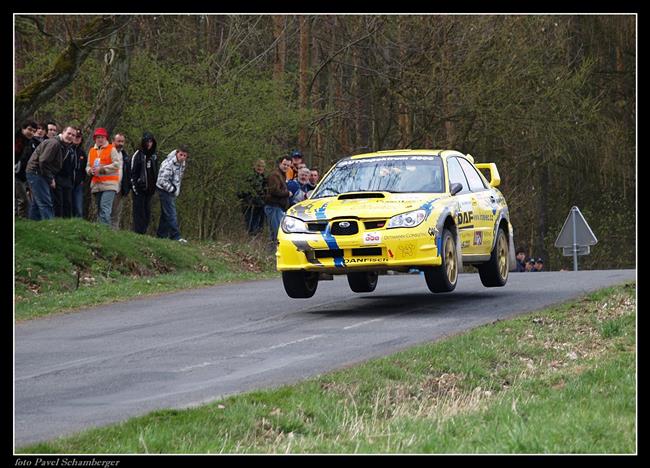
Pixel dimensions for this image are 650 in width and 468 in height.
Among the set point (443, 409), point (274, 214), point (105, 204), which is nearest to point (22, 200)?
point (105, 204)

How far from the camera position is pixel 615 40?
44.2 metres

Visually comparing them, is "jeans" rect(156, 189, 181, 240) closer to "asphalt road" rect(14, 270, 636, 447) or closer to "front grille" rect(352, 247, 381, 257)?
"asphalt road" rect(14, 270, 636, 447)

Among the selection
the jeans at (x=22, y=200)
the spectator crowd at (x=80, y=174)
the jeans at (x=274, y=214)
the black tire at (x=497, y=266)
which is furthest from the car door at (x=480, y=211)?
the jeans at (x=22, y=200)

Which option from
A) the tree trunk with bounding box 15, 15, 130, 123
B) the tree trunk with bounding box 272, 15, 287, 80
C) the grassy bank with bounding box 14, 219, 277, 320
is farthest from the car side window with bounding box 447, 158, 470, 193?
the tree trunk with bounding box 272, 15, 287, 80

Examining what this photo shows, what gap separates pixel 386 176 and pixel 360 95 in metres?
23.0

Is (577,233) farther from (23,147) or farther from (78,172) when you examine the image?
(23,147)

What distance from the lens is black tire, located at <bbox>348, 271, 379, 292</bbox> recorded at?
64.1 ft

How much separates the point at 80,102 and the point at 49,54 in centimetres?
122

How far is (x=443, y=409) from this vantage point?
1064 centimetres

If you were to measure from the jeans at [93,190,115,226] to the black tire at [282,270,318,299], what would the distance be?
357 inches

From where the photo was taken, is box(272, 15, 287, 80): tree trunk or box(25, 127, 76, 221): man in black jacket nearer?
box(25, 127, 76, 221): man in black jacket

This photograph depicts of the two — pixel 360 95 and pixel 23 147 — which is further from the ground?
pixel 360 95

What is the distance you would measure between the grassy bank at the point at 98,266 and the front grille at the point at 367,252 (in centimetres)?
456

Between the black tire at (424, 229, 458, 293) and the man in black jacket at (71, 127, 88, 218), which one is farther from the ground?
the man in black jacket at (71, 127, 88, 218)
